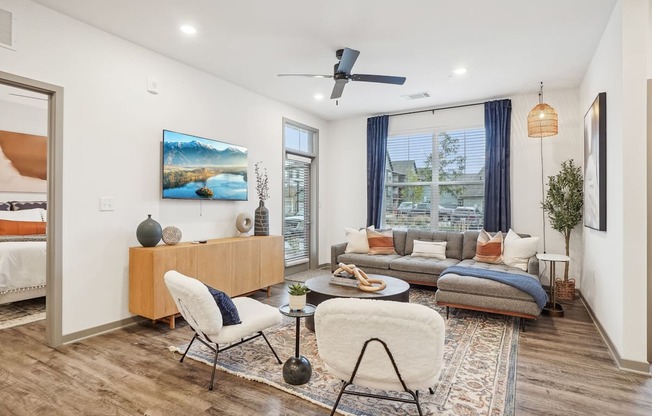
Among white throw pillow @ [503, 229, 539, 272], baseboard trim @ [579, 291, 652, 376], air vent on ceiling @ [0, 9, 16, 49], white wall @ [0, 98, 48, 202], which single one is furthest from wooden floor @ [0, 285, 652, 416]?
white wall @ [0, 98, 48, 202]

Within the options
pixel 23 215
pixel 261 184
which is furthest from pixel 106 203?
pixel 23 215

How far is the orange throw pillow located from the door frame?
9.94 feet

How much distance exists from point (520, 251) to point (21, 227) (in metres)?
7.19

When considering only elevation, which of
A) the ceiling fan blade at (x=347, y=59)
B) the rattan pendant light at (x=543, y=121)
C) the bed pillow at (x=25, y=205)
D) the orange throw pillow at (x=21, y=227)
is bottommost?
the orange throw pillow at (x=21, y=227)

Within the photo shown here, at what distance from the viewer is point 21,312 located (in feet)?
13.3

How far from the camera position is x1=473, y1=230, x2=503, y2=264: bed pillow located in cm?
490

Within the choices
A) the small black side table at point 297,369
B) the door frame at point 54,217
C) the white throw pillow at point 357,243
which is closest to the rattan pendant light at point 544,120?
the white throw pillow at point 357,243

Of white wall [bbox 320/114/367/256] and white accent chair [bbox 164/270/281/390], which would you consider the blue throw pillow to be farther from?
white wall [bbox 320/114/367/256]

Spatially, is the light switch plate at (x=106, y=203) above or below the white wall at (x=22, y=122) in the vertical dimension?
below

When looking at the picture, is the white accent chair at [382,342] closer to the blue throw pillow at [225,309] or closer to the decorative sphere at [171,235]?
the blue throw pillow at [225,309]

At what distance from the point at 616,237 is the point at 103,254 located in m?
4.65

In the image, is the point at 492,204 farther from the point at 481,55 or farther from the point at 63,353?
the point at 63,353

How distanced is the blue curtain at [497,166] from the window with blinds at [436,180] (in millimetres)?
183

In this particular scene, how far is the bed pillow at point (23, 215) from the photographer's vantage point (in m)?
5.37
